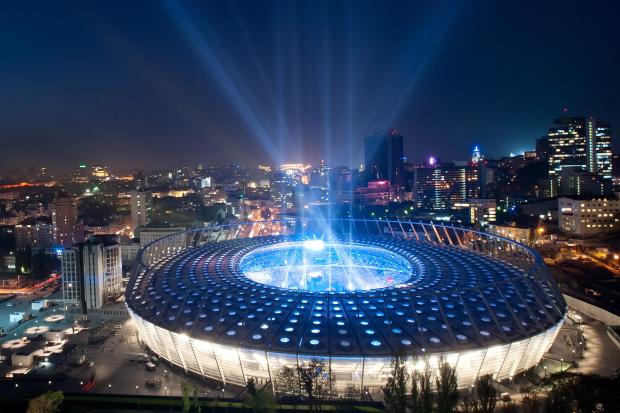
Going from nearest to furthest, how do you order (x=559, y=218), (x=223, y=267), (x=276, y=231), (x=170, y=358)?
(x=170, y=358), (x=223, y=267), (x=559, y=218), (x=276, y=231)

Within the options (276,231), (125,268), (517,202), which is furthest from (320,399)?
(517,202)

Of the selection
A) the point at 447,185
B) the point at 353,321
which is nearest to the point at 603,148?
the point at 447,185

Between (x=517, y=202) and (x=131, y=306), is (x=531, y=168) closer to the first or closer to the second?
(x=517, y=202)

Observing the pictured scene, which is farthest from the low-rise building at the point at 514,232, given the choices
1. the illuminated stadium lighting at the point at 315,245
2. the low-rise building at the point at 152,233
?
the low-rise building at the point at 152,233

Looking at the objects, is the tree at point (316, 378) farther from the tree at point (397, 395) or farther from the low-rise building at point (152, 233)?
the low-rise building at point (152, 233)

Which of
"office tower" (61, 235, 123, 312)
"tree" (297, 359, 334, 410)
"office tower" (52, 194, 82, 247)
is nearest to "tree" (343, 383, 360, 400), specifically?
"tree" (297, 359, 334, 410)
